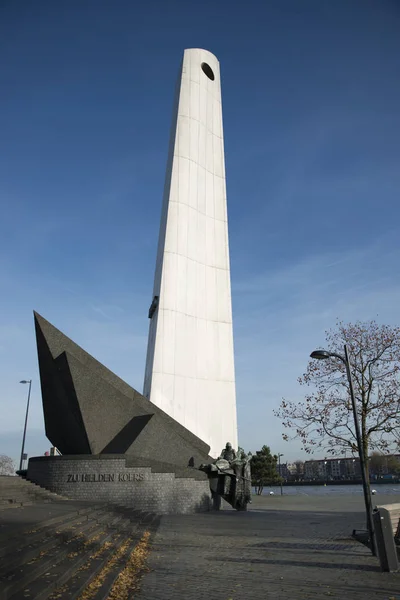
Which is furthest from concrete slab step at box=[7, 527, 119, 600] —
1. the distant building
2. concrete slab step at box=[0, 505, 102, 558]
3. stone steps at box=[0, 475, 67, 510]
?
the distant building

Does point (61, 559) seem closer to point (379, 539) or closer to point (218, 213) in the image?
point (379, 539)

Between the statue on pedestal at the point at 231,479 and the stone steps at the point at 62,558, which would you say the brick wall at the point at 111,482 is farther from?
the stone steps at the point at 62,558

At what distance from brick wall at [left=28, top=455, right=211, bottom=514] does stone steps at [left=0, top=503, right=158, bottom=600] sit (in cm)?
589

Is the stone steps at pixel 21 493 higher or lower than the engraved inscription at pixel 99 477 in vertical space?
lower

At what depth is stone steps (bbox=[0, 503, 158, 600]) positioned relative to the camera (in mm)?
4527

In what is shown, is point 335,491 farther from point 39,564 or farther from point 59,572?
point 39,564

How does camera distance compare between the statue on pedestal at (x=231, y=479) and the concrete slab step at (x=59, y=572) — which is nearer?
the concrete slab step at (x=59, y=572)

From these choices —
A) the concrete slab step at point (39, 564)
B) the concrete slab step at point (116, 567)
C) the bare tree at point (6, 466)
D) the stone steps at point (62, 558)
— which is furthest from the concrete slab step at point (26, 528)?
the bare tree at point (6, 466)

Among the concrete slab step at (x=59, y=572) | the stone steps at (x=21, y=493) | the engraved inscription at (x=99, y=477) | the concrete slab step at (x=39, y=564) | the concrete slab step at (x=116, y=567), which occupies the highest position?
the engraved inscription at (x=99, y=477)

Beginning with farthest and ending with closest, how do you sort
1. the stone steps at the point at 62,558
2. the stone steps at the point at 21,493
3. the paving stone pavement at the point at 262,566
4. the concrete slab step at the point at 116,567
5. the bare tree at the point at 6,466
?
the bare tree at the point at 6,466
the stone steps at the point at 21,493
the paving stone pavement at the point at 262,566
the concrete slab step at the point at 116,567
the stone steps at the point at 62,558

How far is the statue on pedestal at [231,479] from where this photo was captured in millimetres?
17672

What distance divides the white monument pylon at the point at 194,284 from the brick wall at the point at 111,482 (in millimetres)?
6246

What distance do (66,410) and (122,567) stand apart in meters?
11.7

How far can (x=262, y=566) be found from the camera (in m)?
6.94
